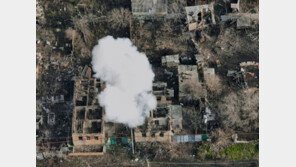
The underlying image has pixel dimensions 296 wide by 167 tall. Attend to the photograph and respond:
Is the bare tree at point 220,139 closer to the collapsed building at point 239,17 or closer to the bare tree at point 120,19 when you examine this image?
the collapsed building at point 239,17

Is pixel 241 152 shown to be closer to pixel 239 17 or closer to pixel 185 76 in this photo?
pixel 185 76

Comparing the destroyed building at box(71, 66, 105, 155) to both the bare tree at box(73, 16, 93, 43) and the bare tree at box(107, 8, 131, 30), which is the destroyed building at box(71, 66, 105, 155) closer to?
the bare tree at box(73, 16, 93, 43)

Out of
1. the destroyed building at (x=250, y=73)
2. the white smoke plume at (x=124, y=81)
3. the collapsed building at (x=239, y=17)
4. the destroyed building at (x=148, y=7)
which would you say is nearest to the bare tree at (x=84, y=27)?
the white smoke plume at (x=124, y=81)

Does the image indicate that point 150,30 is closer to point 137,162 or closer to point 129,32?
point 129,32

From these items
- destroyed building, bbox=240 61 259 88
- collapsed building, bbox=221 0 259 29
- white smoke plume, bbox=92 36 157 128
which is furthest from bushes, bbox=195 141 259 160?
collapsed building, bbox=221 0 259 29

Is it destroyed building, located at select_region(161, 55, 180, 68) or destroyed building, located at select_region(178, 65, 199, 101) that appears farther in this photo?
destroyed building, located at select_region(161, 55, 180, 68)

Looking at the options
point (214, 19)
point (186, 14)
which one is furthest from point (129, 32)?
point (214, 19)

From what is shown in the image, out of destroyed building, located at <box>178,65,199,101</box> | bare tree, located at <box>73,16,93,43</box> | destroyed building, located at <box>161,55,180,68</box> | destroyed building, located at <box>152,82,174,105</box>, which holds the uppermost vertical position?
bare tree, located at <box>73,16,93,43</box>

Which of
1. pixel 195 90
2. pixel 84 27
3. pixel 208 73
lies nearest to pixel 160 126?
pixel 195 90
